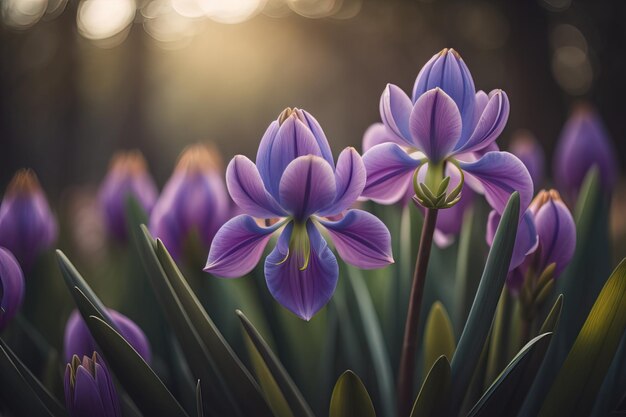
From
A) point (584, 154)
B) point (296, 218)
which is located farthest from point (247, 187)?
point (584, 154)

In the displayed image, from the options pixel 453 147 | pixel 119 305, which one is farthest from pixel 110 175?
pixel 453 147

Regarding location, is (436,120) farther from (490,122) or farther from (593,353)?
(593,353)

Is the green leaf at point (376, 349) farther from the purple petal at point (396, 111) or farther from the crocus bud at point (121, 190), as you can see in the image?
the crocus bud at point (121, 190)

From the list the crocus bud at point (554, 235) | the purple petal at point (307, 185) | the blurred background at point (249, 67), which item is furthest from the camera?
the blurred background at point (249, 67)

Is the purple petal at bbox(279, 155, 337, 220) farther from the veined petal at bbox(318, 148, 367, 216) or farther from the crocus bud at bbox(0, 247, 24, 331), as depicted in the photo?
the crocus bud at bbox(0, 247, 24, 331)

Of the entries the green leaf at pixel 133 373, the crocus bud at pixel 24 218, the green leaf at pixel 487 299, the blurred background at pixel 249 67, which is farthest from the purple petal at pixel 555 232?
the blurred background at pixel 249 67

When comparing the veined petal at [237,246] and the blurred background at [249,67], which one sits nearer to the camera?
the veined petal at [237,246]
